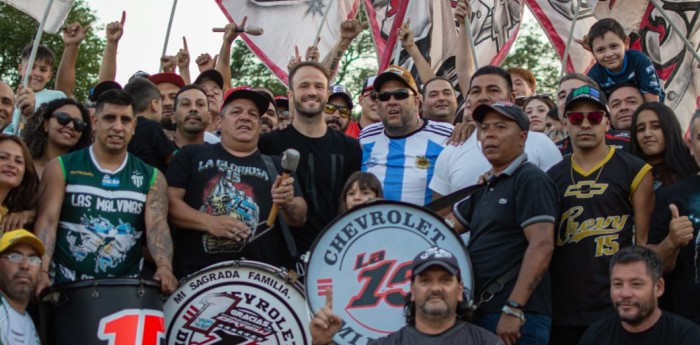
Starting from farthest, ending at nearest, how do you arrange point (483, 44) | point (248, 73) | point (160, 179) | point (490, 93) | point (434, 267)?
point (248, 73), point (483, 44), point (490, 93), point (160, 179), point (434, 267)

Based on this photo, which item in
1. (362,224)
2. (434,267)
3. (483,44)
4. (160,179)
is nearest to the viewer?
(434,267)

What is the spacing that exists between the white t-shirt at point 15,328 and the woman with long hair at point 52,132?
1453 millimetres

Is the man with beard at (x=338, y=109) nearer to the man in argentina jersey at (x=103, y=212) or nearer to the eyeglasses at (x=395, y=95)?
the eyeglasses at (x=395, y=95)

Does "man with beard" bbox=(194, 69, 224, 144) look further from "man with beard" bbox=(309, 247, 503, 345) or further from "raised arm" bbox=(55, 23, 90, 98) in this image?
"man with beard" bbox=(309, 247, 503, 345)

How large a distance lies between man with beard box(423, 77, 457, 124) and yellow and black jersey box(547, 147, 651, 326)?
7.93 feet

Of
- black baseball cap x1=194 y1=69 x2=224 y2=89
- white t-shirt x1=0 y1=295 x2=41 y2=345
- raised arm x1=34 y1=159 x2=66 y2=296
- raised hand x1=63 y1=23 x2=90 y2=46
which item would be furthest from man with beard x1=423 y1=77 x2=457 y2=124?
white t-shirt x1=0 y1=295 x2=41 y2=345

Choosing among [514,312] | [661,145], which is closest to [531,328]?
[514,312]

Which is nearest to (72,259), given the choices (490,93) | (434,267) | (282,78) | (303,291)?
(303,291)

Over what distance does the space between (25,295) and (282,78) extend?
925 cm

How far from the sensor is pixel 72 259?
23.9 feet

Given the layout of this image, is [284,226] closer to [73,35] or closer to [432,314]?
[432,314]

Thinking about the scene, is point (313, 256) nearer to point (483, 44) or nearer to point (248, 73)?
point (483, 44)

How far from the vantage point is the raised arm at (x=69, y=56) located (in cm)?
1025

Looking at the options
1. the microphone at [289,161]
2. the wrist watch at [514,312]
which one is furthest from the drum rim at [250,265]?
the wrist watch at [514,312]
